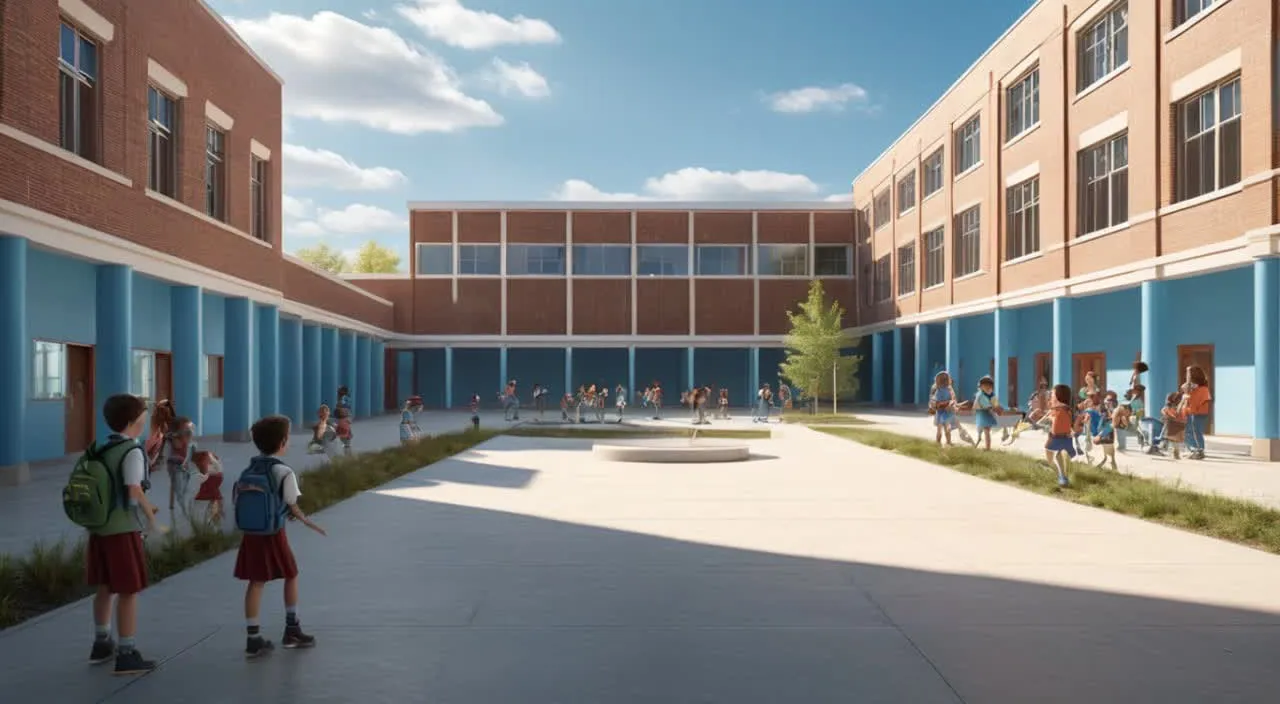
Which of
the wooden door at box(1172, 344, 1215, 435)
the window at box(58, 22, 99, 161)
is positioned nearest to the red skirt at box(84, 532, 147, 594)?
the window at box(58, 22, 99, 161)

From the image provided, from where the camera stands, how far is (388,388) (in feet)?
188

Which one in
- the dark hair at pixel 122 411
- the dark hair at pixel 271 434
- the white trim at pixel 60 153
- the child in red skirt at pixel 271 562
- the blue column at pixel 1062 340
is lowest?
the child in red skirt at pixel 271 562

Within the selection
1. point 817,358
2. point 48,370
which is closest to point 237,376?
point 48,370

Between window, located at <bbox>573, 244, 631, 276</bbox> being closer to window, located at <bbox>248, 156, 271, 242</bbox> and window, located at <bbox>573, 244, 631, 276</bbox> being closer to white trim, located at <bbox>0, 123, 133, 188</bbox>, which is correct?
window, located at <bbox>248, 156, 271, 242</bbox>

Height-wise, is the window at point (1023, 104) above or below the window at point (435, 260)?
above

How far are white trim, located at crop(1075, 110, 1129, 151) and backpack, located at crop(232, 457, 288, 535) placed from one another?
26112 millimetres

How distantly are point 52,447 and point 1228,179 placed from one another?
82.9 ft

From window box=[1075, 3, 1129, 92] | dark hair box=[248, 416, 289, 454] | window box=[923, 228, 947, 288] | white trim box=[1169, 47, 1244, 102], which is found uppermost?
window box=[1075, 3, 1129, 92]

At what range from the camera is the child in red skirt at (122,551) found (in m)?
5.93

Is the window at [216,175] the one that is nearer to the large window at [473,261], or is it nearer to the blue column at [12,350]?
the blue column at [12,350]

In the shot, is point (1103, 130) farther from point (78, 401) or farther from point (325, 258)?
point (325, 258)

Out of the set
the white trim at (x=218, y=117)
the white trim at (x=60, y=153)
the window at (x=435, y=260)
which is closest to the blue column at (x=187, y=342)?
the white trim at (x=218, y=117)

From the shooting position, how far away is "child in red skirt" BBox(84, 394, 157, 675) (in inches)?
234

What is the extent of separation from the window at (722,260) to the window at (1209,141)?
32811mm
